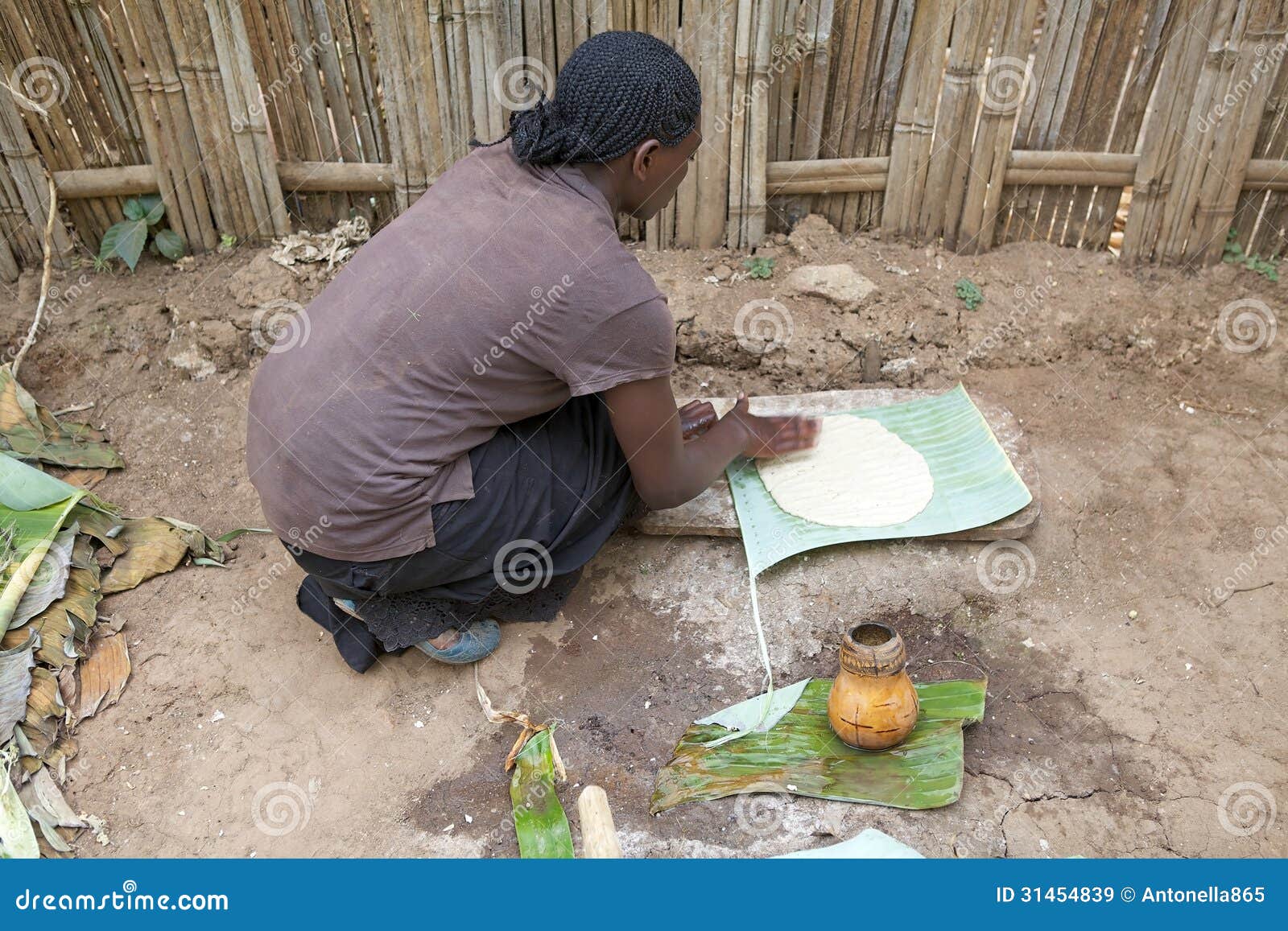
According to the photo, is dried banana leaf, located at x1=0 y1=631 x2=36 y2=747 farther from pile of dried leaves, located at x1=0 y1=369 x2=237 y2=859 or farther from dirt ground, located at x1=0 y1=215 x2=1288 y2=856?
dirt ground, located at x1=0 y1=215 x2=1288 y2=856

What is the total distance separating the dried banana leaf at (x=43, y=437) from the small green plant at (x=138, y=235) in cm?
60

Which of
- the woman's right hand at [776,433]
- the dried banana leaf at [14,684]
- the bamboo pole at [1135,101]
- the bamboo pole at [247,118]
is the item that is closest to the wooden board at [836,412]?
the woman's right hand at [776,433]

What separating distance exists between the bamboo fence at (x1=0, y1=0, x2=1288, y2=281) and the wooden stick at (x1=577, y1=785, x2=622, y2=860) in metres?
2.24

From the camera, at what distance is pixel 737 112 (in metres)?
3.07

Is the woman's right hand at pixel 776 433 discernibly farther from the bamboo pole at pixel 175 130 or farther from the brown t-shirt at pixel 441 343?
the bamboo pole at pixel 175 130

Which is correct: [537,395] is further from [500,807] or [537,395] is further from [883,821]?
[883,821]

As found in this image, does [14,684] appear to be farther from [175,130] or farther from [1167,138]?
[1167,138]

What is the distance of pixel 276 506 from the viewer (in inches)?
80.4

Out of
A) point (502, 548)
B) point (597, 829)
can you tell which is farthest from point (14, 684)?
point (597, 829)

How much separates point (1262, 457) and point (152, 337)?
359 cm

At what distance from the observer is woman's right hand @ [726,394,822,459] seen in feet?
8.46

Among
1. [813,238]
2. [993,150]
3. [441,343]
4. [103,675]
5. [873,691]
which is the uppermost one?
[441,343]

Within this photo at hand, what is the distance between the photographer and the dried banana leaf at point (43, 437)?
2.83 metres

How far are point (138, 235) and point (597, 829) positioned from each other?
9.39 ft
